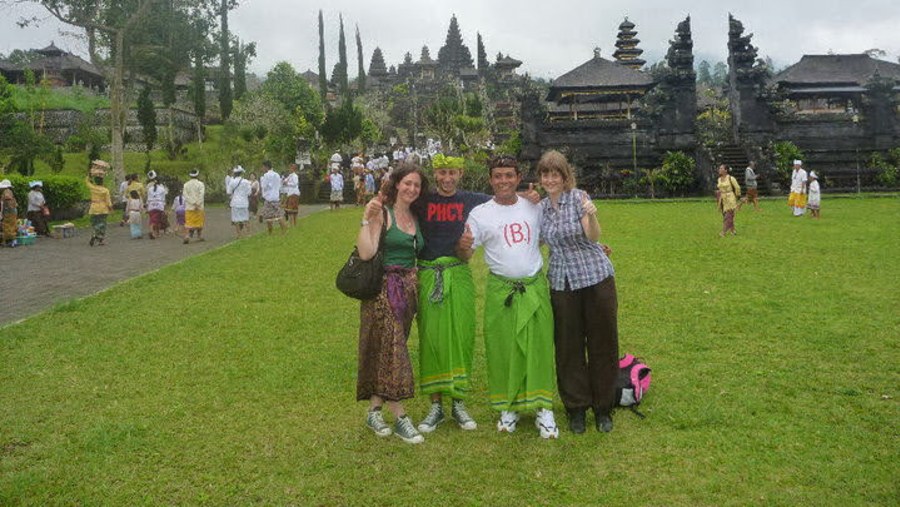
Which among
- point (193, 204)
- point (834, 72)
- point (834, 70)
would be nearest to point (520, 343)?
point (193, 204)

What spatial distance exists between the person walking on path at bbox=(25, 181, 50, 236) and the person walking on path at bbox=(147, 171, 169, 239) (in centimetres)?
259

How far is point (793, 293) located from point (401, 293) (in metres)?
5.79

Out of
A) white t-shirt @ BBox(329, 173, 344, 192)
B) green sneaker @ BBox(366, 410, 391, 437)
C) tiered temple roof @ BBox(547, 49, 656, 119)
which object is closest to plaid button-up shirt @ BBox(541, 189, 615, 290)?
green sneaker @ BBox(366, 410, 391, 437)

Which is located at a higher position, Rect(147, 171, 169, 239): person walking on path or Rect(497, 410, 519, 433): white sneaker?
Rect(147, 171, 169, 239): person walking on path

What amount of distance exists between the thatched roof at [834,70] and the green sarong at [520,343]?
39689mm

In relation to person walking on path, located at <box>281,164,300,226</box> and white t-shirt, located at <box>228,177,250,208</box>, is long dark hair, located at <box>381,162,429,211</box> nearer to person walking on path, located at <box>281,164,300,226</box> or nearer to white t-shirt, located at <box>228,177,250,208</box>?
white t-shirt, located at <box>228,177,250,208</box>

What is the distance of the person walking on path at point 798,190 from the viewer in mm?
17312

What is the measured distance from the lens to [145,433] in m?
4.46

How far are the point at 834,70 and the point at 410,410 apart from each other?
42618 mm

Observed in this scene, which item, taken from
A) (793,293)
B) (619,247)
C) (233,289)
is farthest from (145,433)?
(619,247)

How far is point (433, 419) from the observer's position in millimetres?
4473

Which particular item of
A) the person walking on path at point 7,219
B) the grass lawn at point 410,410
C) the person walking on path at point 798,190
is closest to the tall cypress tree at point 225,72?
the person walking on path at point 7,219

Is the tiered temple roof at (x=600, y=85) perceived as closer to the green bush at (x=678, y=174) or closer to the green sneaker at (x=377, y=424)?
the green bush at (x=678, y=174)

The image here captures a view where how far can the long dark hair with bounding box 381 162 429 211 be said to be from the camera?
4.33 meters
